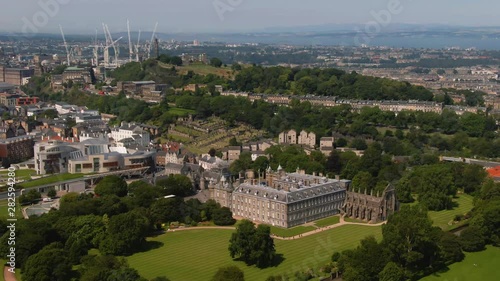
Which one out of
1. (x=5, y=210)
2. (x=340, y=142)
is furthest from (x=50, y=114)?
(x=5, y=210)

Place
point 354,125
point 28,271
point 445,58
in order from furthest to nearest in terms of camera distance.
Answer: point 445,58, point 354,125, point 28,271

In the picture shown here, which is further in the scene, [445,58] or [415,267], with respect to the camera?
[445,58]

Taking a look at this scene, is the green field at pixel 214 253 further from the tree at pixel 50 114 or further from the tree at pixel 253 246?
the tree at pixel 50 114

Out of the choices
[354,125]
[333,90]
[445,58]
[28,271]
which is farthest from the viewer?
[445,58]

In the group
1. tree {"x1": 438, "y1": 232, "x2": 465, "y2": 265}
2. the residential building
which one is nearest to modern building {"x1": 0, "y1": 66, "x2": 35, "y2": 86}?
the residential building

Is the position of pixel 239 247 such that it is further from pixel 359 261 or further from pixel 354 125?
pixel 354 125

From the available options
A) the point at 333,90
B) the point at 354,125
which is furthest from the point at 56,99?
the point at 354,125

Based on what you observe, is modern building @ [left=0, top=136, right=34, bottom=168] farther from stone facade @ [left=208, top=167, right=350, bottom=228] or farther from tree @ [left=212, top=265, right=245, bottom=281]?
tree @ [left=212, top=265, right=245, bottom=281]
